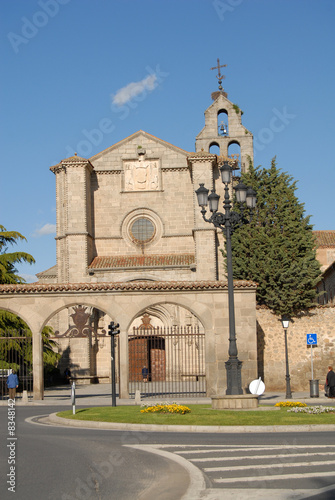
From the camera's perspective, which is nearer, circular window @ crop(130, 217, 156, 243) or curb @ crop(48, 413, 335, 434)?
curb @ crop(48, 413, 335, 434)

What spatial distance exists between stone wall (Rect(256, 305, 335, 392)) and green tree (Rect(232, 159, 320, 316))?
0.91 m

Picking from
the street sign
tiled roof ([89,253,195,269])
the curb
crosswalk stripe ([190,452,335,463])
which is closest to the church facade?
tiled roof ([89,253,195,269])

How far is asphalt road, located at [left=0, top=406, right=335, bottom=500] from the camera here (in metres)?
7.16

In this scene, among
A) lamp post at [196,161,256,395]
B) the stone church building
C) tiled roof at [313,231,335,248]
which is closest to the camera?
lamp post at [196,161,256,395]

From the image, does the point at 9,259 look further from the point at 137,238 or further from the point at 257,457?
the point at 257,457

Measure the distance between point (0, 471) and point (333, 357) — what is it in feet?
73.3

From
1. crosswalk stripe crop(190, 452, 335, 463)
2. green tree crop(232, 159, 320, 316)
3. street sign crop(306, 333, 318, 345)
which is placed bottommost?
crosswalk stripe crop(190, 452, 335, 463)

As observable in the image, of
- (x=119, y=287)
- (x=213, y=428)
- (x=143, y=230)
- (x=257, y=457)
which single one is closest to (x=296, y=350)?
(x=119, y=287)

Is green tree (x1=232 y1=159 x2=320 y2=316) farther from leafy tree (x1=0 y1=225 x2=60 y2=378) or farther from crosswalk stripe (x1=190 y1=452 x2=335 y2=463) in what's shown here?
crosswalk stripe (x1=190 y1=452 x2=335 y2=463)

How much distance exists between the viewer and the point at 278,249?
31125 mm

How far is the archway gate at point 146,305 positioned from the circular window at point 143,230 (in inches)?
639

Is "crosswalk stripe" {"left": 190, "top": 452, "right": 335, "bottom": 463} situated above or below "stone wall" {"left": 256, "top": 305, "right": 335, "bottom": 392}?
below

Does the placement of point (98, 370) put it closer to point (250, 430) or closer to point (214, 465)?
point (250, 430)

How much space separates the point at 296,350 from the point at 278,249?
498 centimetres
